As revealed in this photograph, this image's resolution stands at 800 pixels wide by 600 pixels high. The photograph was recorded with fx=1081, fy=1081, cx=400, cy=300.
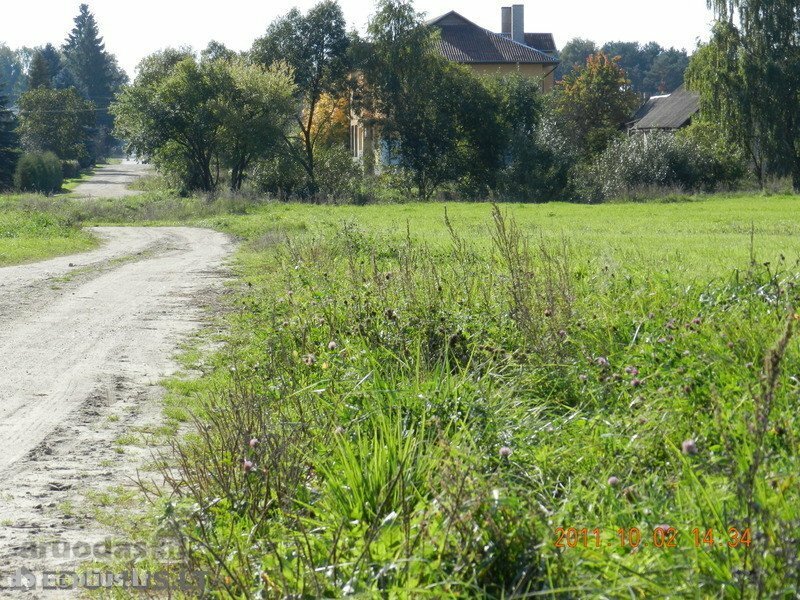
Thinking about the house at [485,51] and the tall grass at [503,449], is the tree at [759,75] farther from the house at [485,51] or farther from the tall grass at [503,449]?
the tall grass at [503,449]

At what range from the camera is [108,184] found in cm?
7850

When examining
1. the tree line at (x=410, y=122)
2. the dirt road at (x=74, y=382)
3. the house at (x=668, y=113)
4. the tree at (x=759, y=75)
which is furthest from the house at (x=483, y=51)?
the dirt road at (x=74, y=382)

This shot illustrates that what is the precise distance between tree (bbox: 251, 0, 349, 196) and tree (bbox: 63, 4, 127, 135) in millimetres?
84146

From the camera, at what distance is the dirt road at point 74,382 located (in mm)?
5500

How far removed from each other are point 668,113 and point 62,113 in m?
49.6

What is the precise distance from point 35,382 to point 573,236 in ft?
45.7

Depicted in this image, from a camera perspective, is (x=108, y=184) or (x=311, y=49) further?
(x=108, y=184)

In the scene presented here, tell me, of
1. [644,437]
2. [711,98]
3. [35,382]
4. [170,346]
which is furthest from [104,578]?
[711,98]

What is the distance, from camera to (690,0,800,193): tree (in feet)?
155

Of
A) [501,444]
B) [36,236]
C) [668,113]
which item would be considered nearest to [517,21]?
[668,113]

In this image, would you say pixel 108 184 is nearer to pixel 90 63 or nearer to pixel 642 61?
pixel 90 63

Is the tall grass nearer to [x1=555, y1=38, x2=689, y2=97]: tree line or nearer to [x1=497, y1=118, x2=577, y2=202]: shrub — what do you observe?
[x1=497, y1=118, x2=577, y2=202]: shrub

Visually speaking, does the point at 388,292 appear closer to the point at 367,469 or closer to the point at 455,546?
the point at 367,469

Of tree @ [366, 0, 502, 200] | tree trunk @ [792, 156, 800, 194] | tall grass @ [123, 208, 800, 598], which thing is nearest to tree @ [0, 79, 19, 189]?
tree @ [366, 0, 502, 200]
